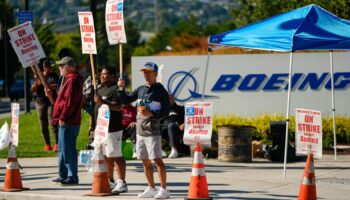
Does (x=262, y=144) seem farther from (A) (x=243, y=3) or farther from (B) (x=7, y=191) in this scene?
(A) (x=243, y=3)

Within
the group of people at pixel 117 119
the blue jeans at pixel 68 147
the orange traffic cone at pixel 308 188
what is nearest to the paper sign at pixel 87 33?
the group of people at pixel 117 119

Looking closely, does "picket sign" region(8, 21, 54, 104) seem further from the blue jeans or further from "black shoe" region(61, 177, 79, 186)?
"black shoe" region(61, 177, 79, 186)

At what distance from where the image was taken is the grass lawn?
20430mm

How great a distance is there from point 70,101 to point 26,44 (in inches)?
80.5

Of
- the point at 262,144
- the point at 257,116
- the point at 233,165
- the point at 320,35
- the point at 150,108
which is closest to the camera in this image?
the point at 150,108

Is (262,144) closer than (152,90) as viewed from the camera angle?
No

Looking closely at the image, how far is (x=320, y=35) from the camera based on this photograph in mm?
15297

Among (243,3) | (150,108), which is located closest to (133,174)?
(150,108)

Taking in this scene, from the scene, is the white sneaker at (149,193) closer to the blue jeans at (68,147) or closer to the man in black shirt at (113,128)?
the man in black shirt at (113,128)

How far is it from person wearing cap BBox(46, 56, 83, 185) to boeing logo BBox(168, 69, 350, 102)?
7342 mm

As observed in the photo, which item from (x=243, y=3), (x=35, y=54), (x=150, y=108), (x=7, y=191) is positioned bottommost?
(x=7, y=191)

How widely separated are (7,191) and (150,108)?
9.31 ft

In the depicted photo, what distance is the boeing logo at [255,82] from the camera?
68.8ft

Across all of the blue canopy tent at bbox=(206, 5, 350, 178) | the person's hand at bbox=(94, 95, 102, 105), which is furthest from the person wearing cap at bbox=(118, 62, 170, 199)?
the blue canopy tent at bbox=(206, 5, 350, 178)
